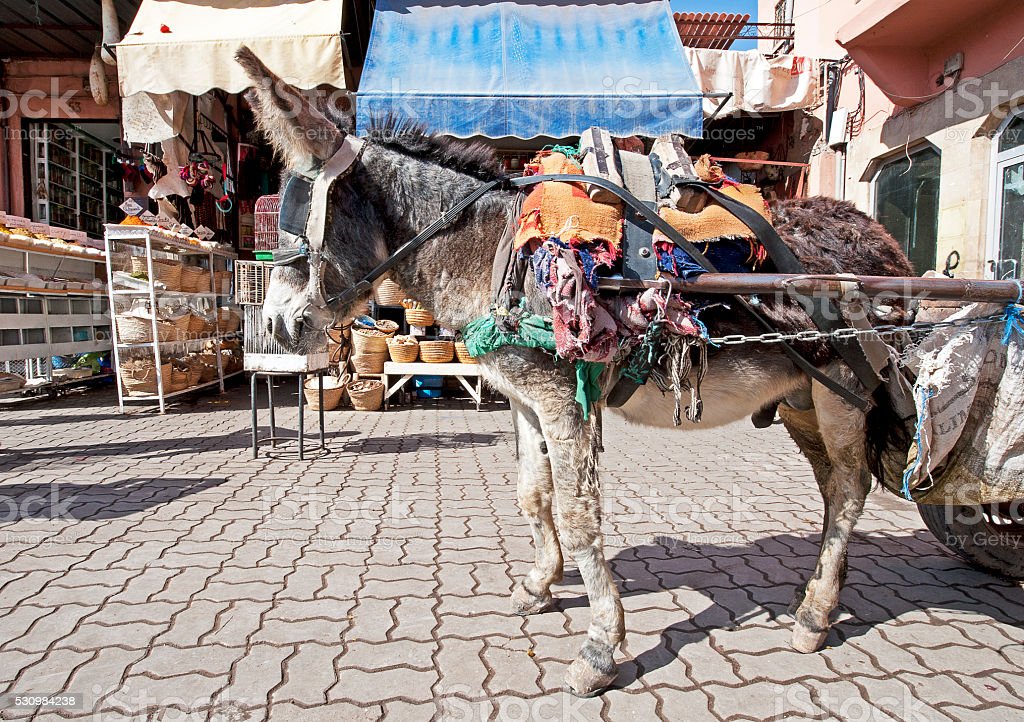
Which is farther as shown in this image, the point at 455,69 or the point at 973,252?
the point at 455,69

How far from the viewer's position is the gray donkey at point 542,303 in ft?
7.15

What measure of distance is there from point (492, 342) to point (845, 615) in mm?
2061

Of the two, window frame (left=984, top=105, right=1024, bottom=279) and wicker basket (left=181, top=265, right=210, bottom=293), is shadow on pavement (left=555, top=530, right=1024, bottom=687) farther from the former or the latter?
wicker basket (left=181, top=265, right=210, bottom=293)

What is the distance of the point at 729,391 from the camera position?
2381mm

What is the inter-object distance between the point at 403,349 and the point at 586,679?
5.92 metres

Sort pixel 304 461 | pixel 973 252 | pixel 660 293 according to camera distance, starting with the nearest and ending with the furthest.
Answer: pixel 660 293 → pixel 304 461 → pixel 973 252

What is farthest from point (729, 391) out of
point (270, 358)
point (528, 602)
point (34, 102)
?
point (34, 102)

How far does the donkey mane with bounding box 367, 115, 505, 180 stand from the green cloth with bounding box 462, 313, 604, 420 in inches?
25.3

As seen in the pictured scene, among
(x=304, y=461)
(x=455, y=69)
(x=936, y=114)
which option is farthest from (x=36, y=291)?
(x=936, y=114)

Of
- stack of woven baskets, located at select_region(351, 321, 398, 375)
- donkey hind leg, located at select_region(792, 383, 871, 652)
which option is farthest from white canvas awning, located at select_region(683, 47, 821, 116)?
donkey hind leg, located at select_region(792, 383, 871, 652)

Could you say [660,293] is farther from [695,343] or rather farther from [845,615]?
[845,615]

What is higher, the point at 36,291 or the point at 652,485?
the point at 36,291

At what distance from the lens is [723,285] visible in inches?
81.7

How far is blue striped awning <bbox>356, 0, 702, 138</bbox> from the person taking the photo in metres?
6.88
